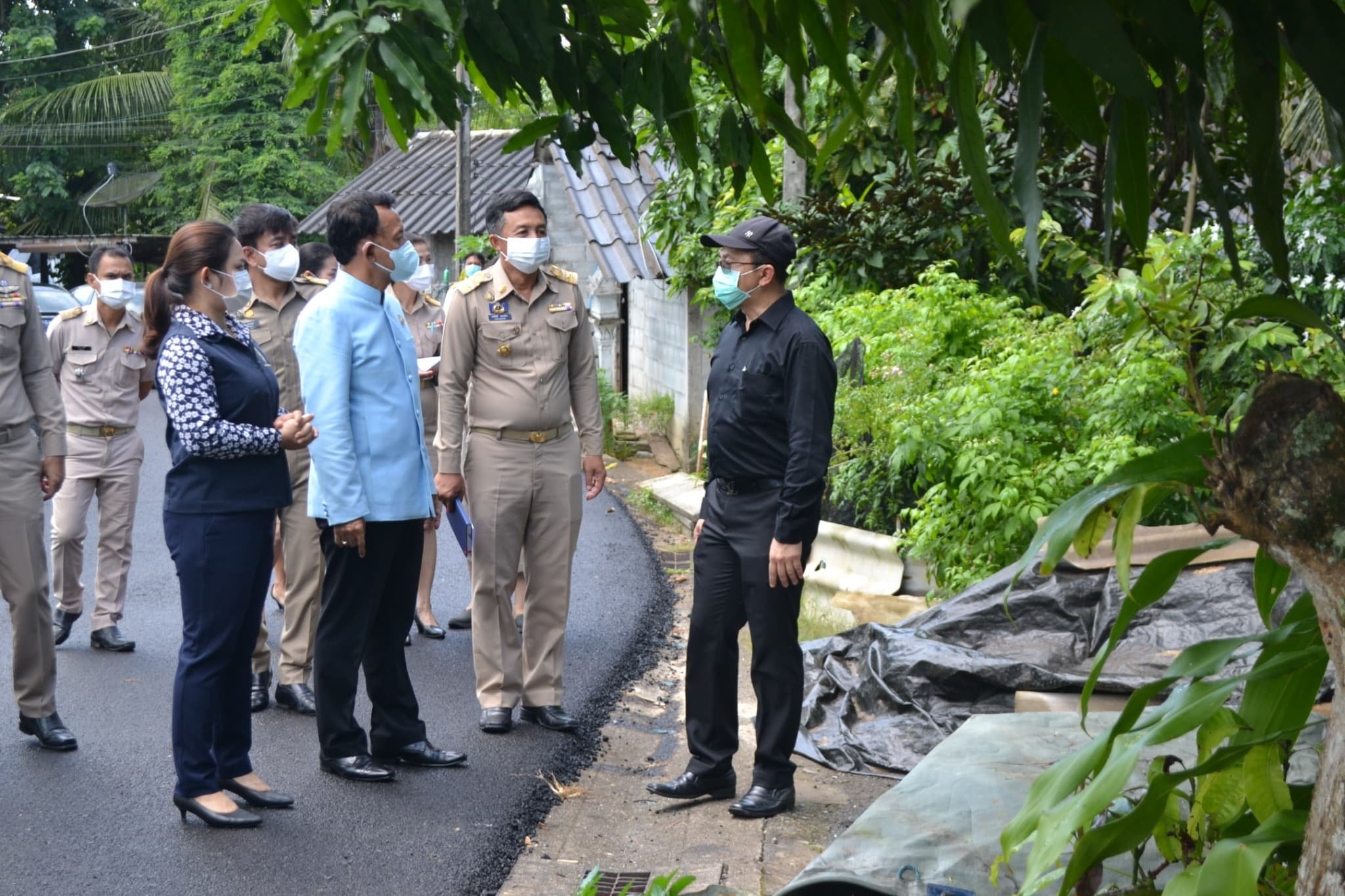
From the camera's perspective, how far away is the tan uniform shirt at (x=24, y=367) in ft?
18.9

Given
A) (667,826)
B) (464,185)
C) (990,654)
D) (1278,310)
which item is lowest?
(667,826)

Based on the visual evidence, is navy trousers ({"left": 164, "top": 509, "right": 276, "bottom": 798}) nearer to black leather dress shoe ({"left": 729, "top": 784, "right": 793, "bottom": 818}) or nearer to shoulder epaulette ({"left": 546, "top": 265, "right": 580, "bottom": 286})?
black leather dress shoe ({"left": 729, "top": 784, "right": 793, "bottom": 818})

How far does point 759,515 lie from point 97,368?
14.5ft

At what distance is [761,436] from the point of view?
5.18 meters

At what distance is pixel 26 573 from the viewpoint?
5.70 m

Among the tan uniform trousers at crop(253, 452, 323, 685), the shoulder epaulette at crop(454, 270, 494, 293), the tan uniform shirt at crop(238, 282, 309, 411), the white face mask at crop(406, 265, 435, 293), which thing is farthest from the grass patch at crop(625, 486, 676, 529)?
the shoulder epaulette at crop(454, 270, 494, 293)

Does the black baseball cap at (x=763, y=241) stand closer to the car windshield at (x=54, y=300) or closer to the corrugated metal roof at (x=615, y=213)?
the corrugated metal roof at (x=615, y=213)

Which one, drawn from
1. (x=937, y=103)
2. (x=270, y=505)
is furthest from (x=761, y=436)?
(x=937, y=103)

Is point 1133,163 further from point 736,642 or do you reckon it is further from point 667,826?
point 667,826

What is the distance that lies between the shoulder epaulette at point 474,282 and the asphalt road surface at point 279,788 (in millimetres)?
1896

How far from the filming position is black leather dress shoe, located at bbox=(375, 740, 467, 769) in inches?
224

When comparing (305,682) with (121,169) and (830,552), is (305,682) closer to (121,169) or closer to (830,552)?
(830,552)

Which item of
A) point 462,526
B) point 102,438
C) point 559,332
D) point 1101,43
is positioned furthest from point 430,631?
point 1101,43

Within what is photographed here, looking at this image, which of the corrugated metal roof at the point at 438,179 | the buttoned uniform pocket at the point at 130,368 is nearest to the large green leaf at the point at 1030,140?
the buttoned uniform pocket at the point at 130,368
